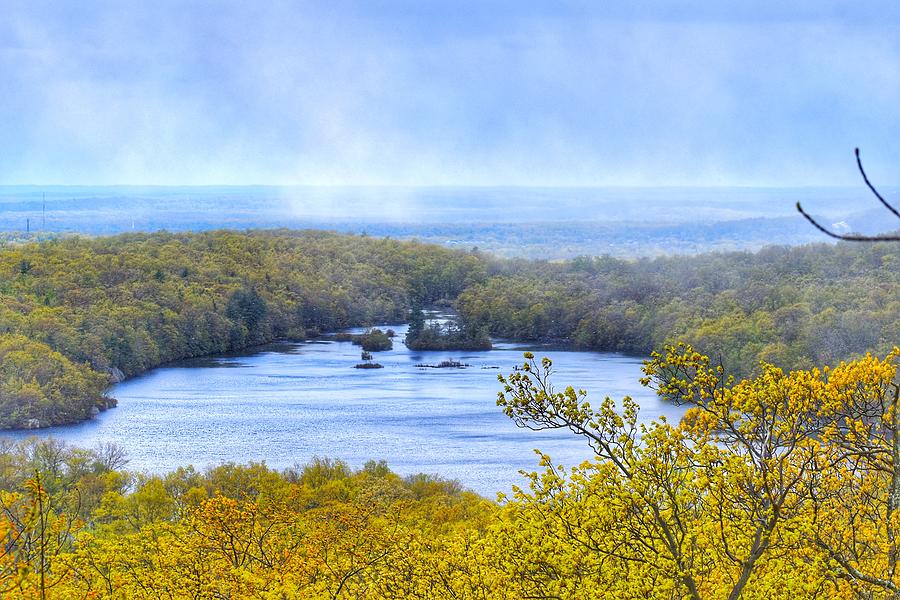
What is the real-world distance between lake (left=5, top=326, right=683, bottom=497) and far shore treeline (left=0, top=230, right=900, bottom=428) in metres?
2.86

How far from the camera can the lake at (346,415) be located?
1273 inches

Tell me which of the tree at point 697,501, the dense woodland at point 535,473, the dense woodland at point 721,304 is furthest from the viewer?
the dense woodland at point 721,304

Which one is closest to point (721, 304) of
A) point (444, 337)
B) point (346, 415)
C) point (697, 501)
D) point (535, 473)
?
point (444, 337)

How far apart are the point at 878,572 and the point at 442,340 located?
56.1m

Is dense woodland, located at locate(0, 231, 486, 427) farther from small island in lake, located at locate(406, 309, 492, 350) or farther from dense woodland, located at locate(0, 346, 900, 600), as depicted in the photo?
dense woodland, located at locate(0, 346, 900, 600)

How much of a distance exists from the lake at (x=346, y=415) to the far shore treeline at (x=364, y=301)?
2858 mm

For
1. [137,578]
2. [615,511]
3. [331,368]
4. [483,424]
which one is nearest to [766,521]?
[615,511]

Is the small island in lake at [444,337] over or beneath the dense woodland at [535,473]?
beneath

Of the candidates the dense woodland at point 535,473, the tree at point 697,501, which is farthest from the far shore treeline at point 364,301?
the tree at point 697,501

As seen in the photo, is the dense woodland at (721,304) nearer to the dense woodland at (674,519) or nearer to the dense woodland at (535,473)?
the dense woodland at (535,473)

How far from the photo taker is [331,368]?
55.9 meters

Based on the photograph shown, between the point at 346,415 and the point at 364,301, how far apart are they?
139ft

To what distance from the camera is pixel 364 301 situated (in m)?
83.0

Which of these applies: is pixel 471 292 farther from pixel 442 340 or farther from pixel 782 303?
pixel 782 303
